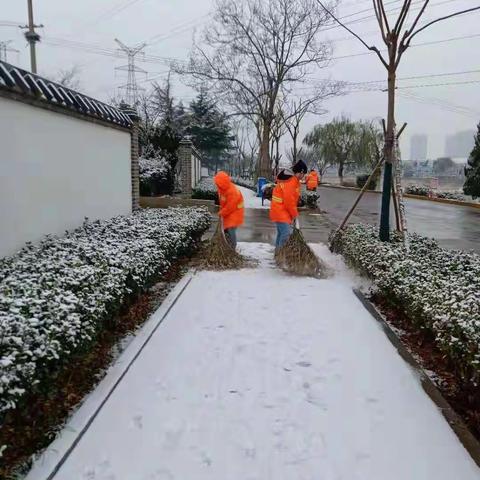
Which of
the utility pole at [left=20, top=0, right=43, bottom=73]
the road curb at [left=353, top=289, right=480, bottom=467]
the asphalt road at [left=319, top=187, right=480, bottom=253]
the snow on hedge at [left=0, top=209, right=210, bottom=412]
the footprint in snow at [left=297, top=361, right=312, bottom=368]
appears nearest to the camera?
the snow on hedge at [left=0, top=209, right=210, bottom=412]

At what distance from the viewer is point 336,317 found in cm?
462

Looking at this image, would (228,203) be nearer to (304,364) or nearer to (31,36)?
(304,364)

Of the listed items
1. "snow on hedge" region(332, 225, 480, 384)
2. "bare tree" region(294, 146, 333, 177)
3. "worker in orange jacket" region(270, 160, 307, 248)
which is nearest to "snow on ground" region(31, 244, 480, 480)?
"snow on hedge" region(332, 225, 480, 384)

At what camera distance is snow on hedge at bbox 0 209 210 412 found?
221cm

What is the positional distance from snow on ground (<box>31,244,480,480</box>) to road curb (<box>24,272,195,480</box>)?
0.05 metres

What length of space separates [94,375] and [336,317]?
2.31 metres

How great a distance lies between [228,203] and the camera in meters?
6.92

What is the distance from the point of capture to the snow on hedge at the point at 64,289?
87.2 inches

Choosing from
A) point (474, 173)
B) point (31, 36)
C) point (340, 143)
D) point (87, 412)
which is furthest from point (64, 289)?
point (340, 143)

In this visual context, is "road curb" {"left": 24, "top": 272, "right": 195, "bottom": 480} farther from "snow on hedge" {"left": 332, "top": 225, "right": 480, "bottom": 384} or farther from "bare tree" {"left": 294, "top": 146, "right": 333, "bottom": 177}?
"bare tree" {"left": 294, "top": 146, "right": 333, "bottom": 177}

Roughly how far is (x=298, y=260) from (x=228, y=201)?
4.51 ft

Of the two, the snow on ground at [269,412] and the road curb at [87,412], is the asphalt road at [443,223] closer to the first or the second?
the snow on ground at [269,412]

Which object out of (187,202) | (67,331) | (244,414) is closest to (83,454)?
(67,331)

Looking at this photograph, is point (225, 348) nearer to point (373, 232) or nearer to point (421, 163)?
point (373, 232)
